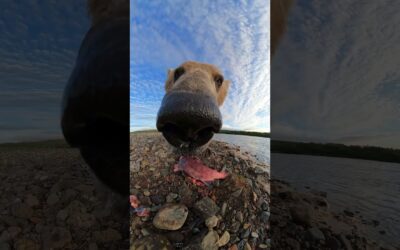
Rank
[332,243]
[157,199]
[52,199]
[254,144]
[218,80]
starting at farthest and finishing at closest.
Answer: [254,144], [157,199], [218,80], [332,243], [52,199]

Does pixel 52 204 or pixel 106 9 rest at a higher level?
pixel 106 9

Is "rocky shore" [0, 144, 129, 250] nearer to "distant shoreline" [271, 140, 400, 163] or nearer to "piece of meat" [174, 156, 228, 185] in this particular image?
"distant shoreline" [271, 140, 400, 163]

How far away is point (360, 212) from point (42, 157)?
950mm

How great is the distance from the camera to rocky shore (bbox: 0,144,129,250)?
51cm

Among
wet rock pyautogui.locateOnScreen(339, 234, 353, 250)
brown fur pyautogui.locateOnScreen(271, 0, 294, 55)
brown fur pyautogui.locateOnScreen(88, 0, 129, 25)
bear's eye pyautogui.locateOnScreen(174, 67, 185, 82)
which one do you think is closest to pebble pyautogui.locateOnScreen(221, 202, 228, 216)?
bear's eye pyautogui.locateOnScreen(174, 67, 185, 82)

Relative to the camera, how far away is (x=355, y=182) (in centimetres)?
94

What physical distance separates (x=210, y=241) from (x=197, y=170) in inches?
34.2

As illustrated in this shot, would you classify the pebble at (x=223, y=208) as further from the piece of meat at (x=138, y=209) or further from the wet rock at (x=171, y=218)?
the piece of meat at (x=138, y=209)

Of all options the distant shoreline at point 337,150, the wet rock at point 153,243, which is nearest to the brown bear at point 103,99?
the distant shoreline at point 337,150

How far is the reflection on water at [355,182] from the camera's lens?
0.78 metres

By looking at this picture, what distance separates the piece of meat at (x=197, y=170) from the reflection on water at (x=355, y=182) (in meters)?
1.96

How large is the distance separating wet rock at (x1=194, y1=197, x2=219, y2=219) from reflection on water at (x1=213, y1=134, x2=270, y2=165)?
851mm

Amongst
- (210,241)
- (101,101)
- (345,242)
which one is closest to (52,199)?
(101,101)

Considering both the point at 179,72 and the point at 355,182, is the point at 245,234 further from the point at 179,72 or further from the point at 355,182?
the point at 355,182
